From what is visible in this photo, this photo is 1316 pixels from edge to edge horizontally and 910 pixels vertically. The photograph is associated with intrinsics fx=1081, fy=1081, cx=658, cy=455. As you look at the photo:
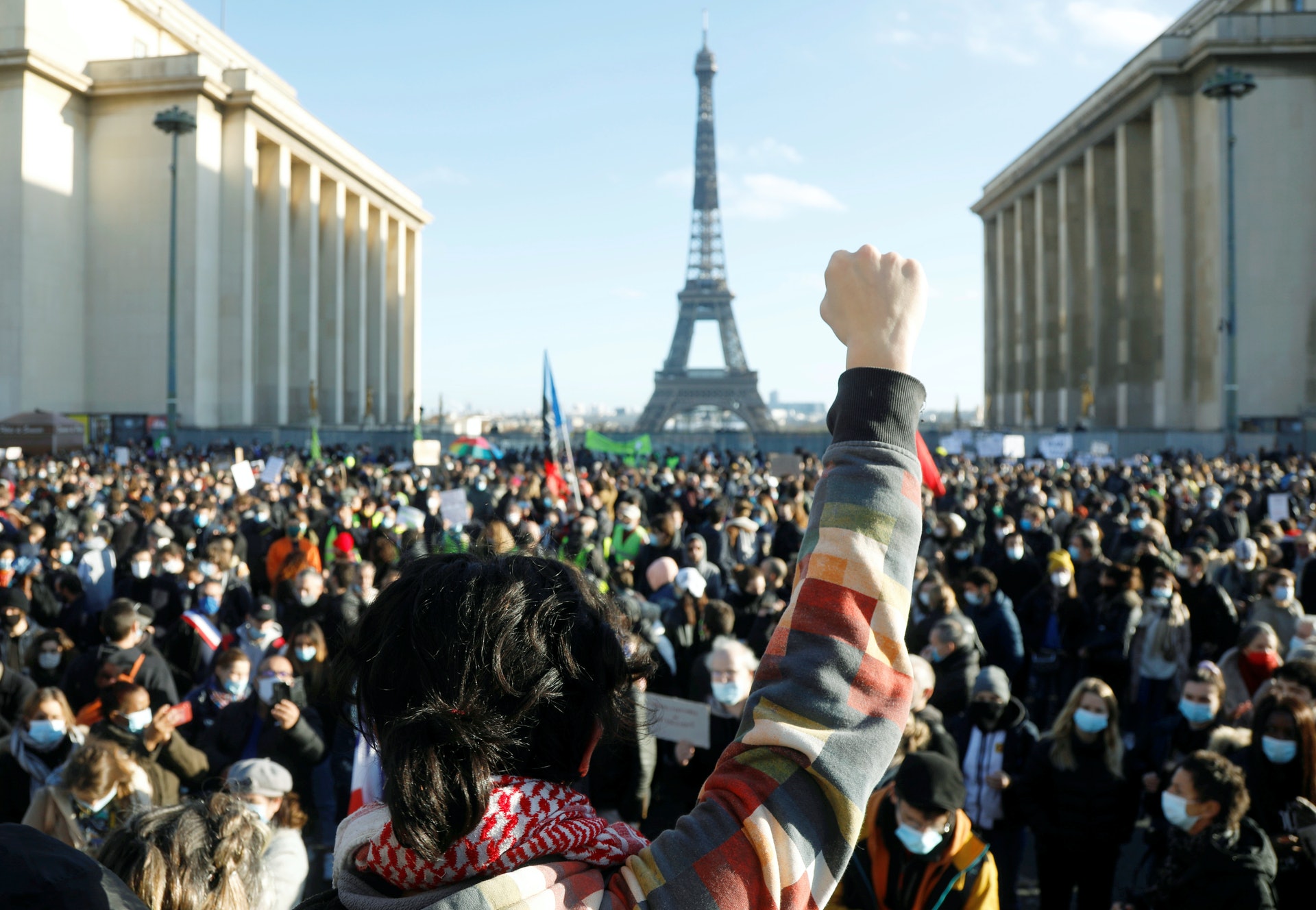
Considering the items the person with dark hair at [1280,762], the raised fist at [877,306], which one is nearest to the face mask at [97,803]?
the raised fist at [877,306]

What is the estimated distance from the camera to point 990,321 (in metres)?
64.8

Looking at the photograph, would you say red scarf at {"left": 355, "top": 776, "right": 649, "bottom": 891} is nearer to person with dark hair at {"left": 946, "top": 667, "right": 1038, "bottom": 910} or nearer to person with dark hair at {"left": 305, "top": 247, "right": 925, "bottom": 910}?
person with dark hair at {"left": 305, "top": 247, "right": 925, "bottom": 910}

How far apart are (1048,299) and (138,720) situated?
2110 inches

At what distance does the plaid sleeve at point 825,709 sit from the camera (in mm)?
1115

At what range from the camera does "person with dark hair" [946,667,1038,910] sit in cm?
523

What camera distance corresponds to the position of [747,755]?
46.0 inches

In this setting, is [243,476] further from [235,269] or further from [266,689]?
[235,269]

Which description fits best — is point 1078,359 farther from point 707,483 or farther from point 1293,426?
point 707,483

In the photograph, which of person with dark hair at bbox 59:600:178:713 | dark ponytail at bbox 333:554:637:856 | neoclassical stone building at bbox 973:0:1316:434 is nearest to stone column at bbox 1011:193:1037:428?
neoclassical stone building at bbox 973:0:1316:434

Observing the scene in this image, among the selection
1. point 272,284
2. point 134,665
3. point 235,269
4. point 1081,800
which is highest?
point 272,284

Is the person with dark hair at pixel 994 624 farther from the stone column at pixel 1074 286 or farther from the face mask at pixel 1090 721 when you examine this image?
the stone column at pixel 1074 286

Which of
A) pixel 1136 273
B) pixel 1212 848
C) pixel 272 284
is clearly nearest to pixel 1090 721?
pixel 1212 848

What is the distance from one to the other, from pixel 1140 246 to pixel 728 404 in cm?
3205

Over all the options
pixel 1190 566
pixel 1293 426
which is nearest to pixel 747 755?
pixel 1190 566
